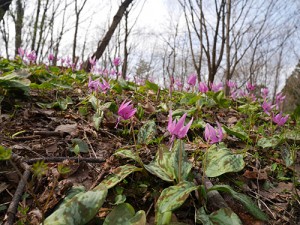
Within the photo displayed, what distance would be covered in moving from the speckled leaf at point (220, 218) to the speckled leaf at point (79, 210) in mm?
366

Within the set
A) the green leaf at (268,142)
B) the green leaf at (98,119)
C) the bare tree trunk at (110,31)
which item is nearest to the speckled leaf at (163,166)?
the green leaf at (98,119)

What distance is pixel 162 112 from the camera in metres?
2.32

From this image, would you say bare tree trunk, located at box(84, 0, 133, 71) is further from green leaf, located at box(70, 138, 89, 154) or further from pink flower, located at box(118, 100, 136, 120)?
pink flower, located at box(118, 100, 136, 120)

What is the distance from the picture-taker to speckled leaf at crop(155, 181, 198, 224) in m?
0.89

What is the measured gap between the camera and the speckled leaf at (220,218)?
91 centimetres

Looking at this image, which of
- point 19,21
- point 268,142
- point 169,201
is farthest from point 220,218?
point 19,21

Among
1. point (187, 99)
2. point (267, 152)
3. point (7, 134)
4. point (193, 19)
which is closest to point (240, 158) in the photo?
point (267, 152)

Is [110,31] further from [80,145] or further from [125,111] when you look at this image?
[125,111]

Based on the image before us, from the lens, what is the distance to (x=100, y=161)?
1.28m

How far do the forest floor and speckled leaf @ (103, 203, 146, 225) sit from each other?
57 millimetres

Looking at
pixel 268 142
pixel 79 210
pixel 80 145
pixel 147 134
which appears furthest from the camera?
pixel 268 142

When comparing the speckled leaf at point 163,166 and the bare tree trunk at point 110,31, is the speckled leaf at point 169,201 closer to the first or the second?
the speckled leaf at point 163,166

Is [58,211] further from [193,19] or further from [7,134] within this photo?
[193,19]

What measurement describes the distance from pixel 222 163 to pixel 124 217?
Result: 0.53 meters
